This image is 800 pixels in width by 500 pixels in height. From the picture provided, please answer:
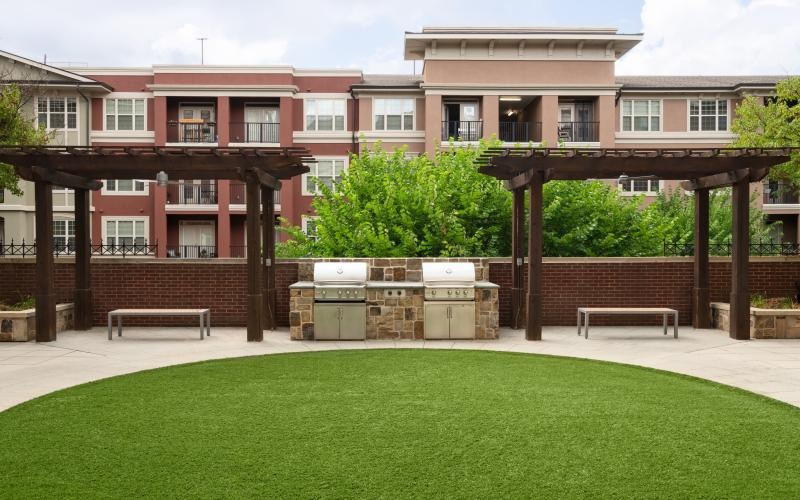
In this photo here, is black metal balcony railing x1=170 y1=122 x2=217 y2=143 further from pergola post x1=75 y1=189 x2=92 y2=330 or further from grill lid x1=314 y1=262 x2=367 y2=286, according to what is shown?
grill lid x1=314 y1=262 x2=367 y2=286

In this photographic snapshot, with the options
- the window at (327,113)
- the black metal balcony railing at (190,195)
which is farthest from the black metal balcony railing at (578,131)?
the black metal balcony railing at (190,195)

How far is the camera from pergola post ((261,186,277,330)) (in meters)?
14.4

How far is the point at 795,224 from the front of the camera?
1321 inches

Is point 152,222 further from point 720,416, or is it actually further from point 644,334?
point 720,416

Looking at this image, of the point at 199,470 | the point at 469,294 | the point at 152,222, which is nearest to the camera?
the point at 199,470

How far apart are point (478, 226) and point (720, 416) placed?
33.9 ft

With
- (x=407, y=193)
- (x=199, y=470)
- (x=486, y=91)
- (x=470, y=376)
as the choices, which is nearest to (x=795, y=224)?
(x=486, y=91)

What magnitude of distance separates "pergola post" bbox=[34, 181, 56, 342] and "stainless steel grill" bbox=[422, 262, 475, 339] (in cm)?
709

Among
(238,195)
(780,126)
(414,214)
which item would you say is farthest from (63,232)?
(780,126)

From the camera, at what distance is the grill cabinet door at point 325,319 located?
12.8 metres

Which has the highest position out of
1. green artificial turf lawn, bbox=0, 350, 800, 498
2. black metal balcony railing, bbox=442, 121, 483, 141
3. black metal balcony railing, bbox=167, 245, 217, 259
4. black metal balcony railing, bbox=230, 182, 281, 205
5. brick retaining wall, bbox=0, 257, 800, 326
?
black metal balcony railing, bbox=442, 121, 483, 141

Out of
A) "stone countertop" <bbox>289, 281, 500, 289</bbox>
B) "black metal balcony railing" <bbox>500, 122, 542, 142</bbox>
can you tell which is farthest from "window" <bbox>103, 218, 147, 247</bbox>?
"stone countertop" <bbox>289, 281, 500, 289</bbox>

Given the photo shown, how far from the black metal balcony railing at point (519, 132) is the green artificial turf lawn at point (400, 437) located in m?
23.1

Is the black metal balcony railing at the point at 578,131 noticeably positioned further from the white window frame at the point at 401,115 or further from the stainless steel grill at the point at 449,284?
the stainless steel grill at the point at 449,284
